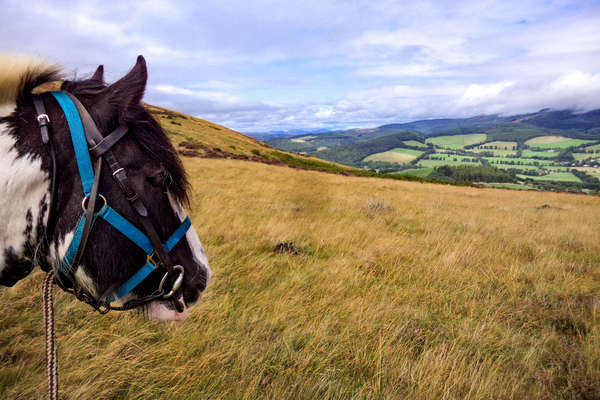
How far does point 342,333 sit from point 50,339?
7.74 ft

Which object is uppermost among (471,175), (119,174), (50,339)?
(119,174)

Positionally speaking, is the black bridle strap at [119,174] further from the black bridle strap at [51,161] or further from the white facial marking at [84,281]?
the white facial marking at [84,281]

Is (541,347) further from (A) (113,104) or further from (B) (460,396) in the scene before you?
(A) (113,104)

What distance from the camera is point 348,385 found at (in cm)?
220

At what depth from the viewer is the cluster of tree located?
108938mm

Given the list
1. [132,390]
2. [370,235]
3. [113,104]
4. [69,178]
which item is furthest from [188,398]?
[370,235]

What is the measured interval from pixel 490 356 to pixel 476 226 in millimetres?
6813

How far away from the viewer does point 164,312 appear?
1688 mm

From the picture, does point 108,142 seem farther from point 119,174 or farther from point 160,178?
point 160,178

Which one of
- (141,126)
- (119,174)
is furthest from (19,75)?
(119,174)

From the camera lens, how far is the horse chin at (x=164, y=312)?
1.68m

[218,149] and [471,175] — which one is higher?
[218,149]

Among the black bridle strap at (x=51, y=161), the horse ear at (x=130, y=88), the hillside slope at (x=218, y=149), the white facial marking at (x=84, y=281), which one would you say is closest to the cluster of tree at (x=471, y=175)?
the hillside slope at (x=218, y=149)

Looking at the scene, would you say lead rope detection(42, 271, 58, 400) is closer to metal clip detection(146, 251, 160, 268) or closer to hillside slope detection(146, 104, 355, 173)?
metal clip detection(146, 251, 160, 268)
